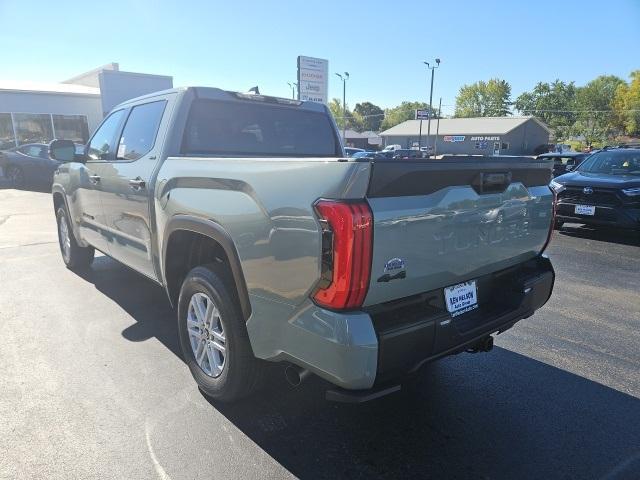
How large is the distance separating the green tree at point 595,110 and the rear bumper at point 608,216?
9812 cm

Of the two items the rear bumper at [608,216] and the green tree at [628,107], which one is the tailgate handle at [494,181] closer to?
the rear bumper at [608,216]

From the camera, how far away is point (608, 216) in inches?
299

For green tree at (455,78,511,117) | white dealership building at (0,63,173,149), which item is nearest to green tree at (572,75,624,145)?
green tree at (455,78,511,117)

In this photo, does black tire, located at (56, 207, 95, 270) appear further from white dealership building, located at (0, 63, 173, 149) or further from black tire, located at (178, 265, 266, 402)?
white dealership building, located at (0, 63, 173, 149)

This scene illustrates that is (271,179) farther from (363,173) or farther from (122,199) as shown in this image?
(122,199)

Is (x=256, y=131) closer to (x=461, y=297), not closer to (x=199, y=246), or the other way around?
(x=199, y=246)

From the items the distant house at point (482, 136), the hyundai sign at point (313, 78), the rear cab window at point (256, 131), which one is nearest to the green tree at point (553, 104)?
the distant house at point (482, 136)

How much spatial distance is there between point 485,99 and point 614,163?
11222cm

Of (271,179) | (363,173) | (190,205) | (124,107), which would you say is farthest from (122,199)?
(363,173)

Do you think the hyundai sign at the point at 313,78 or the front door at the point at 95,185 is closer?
the front door at the point at 95,185

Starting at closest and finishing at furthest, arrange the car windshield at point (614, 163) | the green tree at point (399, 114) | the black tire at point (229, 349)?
the black tire at point (229, 349), the car windshield at point (614, 163), the green tree at point (399, 114)

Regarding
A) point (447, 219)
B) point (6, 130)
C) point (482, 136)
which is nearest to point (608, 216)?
point (447, 219)

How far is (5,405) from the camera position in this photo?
295cm

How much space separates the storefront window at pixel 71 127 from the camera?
944 inches
